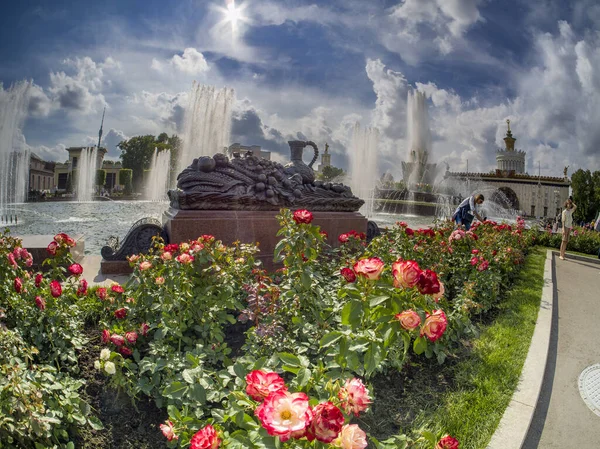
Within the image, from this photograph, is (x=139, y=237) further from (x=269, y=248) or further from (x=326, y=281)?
(x=326, y=281)

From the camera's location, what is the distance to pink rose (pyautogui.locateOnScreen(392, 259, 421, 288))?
1639 mm

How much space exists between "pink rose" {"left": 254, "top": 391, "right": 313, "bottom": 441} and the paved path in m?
2.19

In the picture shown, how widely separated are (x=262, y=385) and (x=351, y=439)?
33cm

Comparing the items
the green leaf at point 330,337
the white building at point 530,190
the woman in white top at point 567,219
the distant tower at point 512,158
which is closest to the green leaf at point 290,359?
the green leaf at point 330,337

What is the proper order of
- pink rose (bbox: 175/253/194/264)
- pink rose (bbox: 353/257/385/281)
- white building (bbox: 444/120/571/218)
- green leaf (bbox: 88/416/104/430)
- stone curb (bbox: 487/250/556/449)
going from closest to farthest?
pink rose (bbox: 353/257/385/281), green leaf (bbox: 88/416/104/430), stone curb (bbox: 487/250/556/449), pink rose (bbox: 175/253/194/264), white building (bbox: 444/120/571/218)

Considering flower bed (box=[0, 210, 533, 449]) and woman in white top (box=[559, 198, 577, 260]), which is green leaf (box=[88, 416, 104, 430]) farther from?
woman in white top (box=[559, 198, 577, 260])

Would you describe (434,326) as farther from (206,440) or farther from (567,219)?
(567,219)

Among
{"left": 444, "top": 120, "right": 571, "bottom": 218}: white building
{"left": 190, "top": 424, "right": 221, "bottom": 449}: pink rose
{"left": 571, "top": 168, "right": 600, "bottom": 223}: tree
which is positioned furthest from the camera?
{"left": 444, "top": 120, "right": 571, "bottom": 218}: white building

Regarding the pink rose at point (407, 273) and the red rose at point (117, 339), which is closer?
the pink rose at point (407, 273)

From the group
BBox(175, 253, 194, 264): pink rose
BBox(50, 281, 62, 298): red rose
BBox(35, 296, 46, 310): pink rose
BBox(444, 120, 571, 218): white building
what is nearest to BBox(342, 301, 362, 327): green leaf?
BBox(175, 253, 194, 264): pink rose

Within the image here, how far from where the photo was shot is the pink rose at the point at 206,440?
127cm

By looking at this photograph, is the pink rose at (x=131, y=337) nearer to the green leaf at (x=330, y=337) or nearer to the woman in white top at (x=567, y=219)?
the green leaf at (x=330, y=337)

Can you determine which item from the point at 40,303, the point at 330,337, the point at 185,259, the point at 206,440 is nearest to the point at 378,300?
the point at 330,337

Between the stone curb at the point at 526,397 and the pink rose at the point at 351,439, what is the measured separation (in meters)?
1.65
